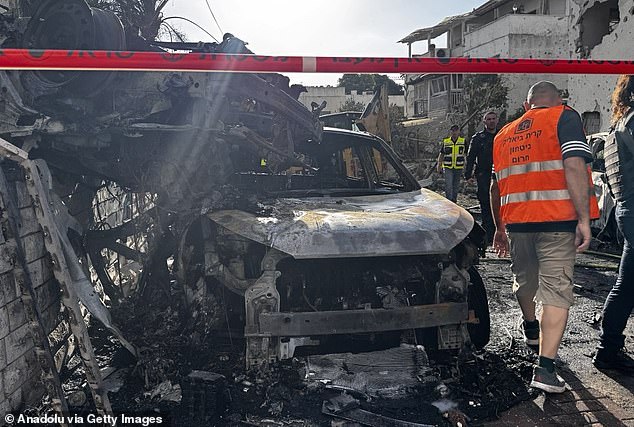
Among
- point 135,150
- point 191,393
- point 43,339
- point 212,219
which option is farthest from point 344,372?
point 135,150

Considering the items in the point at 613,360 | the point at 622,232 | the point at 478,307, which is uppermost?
the point at 622,232

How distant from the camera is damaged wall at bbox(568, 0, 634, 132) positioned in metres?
12.2

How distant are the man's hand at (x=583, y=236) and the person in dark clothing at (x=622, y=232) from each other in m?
0.57

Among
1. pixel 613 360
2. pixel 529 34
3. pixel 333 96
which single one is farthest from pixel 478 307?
pixel 333 96

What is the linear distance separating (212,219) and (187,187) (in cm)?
52

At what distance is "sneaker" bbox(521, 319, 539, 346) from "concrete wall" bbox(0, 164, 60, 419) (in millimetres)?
3071

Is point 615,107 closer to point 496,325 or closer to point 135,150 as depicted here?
point 496,325

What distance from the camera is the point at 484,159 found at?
709cm

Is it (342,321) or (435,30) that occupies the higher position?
(435,30)

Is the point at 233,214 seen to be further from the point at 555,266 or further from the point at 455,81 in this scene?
the point at 455,81

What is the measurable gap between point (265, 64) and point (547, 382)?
236cm

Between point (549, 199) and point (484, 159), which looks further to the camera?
point (484, 159)

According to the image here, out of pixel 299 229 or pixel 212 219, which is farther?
pixel 212 219

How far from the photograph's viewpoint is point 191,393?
2859mm
